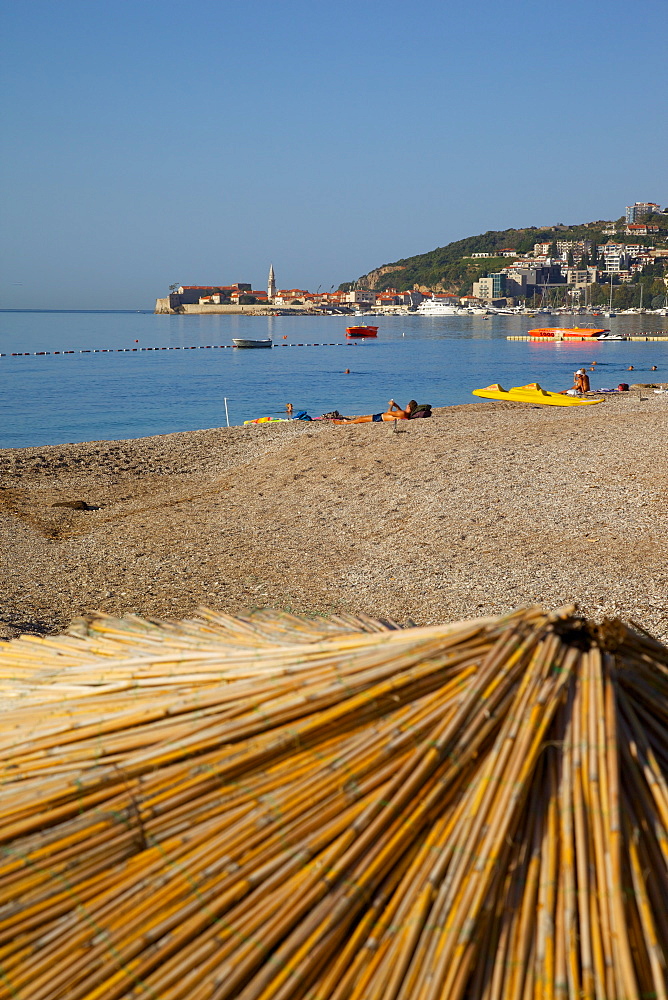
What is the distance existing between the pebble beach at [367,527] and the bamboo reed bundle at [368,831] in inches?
159

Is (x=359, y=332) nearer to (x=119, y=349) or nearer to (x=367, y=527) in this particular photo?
(x=119, y=349)

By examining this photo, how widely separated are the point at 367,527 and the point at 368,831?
843 centimetres

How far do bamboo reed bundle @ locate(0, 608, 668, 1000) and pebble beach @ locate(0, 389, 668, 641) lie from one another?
4031 millimetres

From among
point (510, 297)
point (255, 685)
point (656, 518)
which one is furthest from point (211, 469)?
point (510, 297)

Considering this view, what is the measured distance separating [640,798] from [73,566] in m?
8.20

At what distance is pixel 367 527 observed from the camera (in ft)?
33.0

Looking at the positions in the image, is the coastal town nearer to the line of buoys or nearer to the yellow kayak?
the line of buoys

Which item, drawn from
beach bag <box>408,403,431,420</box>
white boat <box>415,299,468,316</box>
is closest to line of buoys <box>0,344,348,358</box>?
beach bag <box>408,403,431,420</box>

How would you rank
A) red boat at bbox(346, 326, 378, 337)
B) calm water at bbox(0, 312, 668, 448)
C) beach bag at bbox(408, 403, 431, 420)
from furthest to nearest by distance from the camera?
red boat at bbox(346, 326, 378, 337)
calm water at bbox(0, 312, 668, 448)
beach bag at bbox(408, 403, 431, 420)

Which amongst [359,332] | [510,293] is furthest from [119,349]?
[510,293]

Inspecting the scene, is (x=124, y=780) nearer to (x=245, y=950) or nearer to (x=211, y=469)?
(x=245, y=950)

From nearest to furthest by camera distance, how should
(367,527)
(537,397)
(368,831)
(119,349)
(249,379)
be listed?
(368,831), (367,527), (537,397), (249,379), (119,349)

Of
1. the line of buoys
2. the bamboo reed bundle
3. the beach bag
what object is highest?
the line of buoys

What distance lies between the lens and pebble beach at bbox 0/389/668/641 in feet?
24.7
